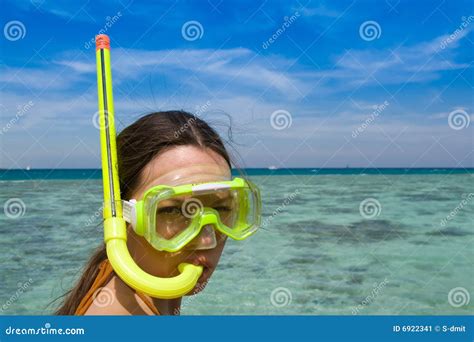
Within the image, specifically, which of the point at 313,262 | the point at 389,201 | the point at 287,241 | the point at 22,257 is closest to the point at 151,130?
the point at 313,262

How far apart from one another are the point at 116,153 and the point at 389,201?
15.5 metres

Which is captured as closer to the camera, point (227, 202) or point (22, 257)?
point (227, 202)

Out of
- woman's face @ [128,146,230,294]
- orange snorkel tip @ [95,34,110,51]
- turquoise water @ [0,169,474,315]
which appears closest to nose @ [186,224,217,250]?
woman's face @ [128,146,230,294]

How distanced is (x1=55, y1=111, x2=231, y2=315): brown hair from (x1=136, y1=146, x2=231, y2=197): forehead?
0.02m

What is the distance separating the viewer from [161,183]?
1961 mm

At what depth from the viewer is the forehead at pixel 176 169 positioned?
196 cm

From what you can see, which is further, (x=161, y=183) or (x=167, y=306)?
(x=167, y=306)

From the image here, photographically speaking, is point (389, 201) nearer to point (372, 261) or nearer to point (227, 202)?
point (372, 261)

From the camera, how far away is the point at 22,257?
306 inches

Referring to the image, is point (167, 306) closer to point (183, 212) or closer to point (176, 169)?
point (183, 212)

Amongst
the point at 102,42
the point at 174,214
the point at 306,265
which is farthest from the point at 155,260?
the point at 306,265

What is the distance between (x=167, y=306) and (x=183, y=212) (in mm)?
443

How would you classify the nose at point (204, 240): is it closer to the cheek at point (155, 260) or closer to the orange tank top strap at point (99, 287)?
the cheek at point (155, 260)

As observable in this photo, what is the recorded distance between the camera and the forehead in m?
1.96
